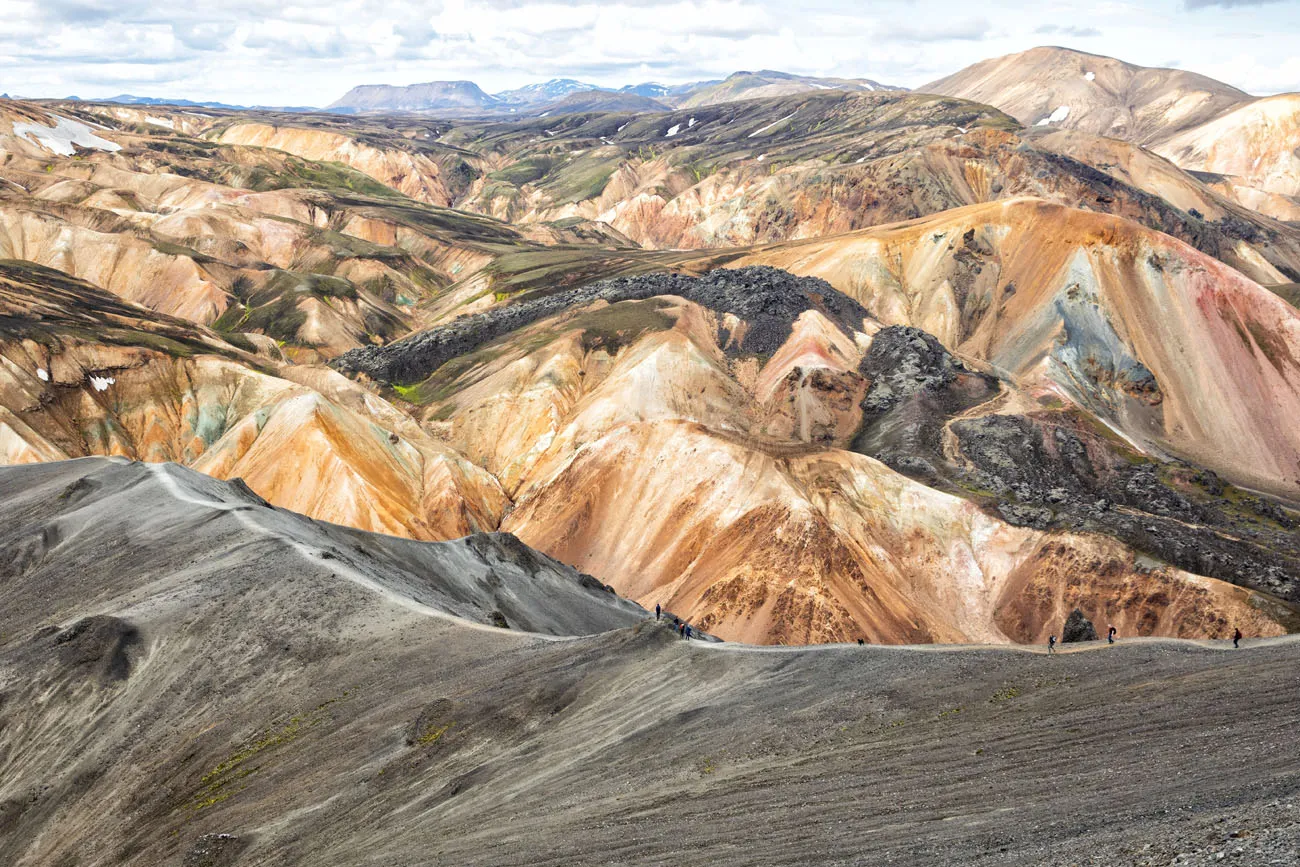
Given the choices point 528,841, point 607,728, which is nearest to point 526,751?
point 607,728

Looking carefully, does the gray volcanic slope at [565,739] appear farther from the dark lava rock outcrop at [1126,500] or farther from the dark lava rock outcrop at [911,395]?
the dark lava rock outcrop at [911,395]

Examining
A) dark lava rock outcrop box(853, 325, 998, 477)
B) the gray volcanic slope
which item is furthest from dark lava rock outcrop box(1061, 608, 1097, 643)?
dark lava rock outcrop box(853, 325, 998, 477)

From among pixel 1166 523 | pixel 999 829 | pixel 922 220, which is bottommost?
pixel 1166 523

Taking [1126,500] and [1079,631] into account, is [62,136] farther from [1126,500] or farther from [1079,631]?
[1079,631]

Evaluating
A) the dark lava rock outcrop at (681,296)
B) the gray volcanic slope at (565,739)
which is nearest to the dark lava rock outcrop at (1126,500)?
the dark lava rock outcrop at (681,296)

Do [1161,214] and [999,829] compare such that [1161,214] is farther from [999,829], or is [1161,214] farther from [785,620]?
[999,829]

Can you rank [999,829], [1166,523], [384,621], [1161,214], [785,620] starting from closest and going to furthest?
[999,829], [384,621], [785,620], [1166,523], [1161,214]

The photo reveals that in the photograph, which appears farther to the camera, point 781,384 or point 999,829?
point 781,384

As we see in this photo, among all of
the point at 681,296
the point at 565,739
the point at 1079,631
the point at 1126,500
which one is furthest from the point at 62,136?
the point at 1079,631
